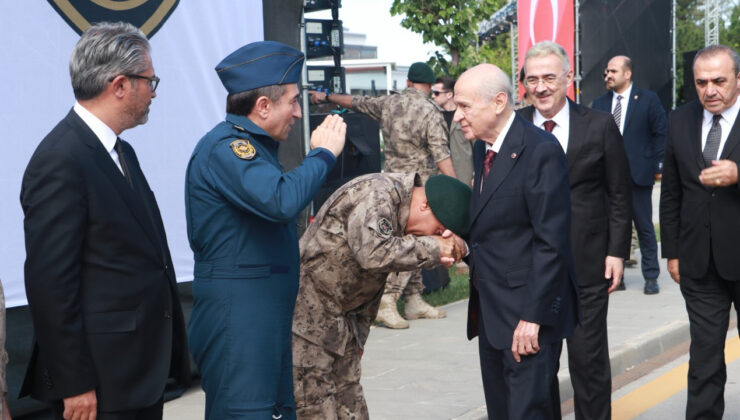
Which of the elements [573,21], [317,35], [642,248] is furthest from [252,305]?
[573,21]

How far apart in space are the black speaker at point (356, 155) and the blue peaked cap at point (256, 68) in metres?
5.18

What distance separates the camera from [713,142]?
4.99 metres

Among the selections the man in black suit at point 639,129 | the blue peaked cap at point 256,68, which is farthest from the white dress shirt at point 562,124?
the man in black suit at point 639,129

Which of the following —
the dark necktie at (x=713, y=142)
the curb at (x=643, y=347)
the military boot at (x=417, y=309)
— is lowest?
the curb at (x=643, y=347)

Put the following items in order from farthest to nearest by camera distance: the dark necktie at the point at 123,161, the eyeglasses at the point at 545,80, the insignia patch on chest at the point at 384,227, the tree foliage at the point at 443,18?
1. the tree foliage at the point at 443,18
2. the eyeglasses at the point at 545,80
3. the insignia patch on chest at the point at 384,227
4. the dark necktie at the point at 123,161

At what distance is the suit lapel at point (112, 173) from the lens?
3.00m

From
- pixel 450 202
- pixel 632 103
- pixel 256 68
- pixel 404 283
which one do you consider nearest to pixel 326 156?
pixel 256 68

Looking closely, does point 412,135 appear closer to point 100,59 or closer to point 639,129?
point 639,129

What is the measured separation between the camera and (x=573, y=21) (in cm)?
1338

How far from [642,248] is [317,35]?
3.87 metres

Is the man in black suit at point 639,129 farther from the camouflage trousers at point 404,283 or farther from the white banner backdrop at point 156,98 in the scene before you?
the white banner backdrop at point 156,98

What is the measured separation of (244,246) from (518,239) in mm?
1139

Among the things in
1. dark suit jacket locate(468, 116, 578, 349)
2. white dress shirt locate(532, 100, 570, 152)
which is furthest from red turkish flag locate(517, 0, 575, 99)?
dark suit jacket locate(468, 116, 578, 349)

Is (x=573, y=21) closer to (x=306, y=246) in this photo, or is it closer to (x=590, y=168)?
(x=590, y=168)
